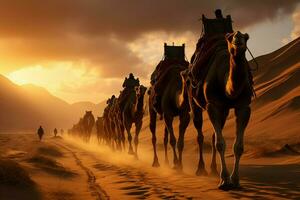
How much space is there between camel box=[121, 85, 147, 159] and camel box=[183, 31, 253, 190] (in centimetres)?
1066

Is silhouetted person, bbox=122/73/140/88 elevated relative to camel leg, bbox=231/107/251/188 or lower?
elevated

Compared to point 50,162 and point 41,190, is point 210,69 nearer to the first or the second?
point 41,190

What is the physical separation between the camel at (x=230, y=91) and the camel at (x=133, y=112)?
35.0ft

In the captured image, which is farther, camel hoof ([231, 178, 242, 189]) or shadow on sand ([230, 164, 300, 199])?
camel hoof ([231, 178, 242, 189])

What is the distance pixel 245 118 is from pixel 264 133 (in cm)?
2454

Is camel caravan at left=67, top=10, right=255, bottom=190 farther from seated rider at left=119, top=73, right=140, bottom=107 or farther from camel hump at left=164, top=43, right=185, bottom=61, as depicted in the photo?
seated rider at left=119, top=73, right=140, bottom=107

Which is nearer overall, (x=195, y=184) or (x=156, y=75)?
(x=195, y=184)

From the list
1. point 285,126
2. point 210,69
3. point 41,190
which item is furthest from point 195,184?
point 285,126

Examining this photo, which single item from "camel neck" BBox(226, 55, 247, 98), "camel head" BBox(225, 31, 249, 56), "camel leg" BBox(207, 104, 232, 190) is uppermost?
"camel head" BBox(225, 31, 249, 56)

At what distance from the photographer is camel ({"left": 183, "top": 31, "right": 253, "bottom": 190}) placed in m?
8.55

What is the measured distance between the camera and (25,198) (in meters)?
8.78

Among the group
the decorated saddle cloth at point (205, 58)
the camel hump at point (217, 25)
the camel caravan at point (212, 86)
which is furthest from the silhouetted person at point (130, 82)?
the decorated saddle cloth at point (205, 58)

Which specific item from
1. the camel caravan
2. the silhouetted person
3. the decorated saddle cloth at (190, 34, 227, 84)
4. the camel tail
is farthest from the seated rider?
the decorated saddle cloth at (190, 34, 227, 84)

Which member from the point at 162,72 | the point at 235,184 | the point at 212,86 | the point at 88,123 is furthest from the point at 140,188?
the point at 88,123
